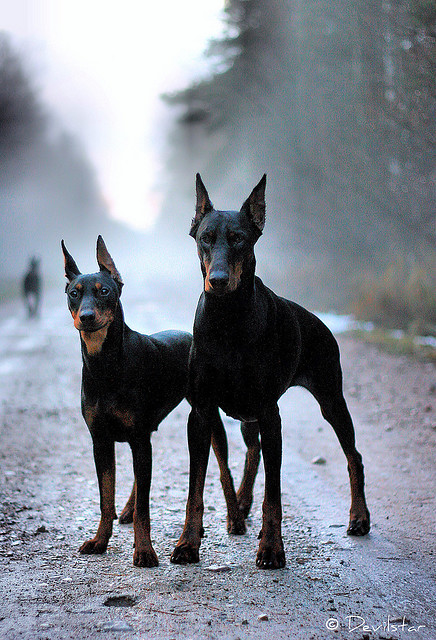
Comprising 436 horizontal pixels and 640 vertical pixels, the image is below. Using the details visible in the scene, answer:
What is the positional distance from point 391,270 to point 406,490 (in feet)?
37.3

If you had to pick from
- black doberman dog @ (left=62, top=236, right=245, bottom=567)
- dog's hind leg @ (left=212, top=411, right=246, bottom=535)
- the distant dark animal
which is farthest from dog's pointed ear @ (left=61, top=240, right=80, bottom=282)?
the distant dark animal

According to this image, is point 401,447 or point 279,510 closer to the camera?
point 279,510

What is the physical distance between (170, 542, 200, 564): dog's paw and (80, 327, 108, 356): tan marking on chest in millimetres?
1196

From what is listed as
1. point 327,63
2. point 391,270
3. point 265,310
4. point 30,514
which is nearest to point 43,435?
point 30,514

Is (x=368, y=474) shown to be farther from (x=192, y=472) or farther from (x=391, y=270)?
(x=391, y=270)

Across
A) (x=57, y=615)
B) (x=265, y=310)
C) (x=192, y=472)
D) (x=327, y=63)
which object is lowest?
(x=57, y=615)

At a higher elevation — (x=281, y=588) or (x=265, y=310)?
(x=265, y=310)

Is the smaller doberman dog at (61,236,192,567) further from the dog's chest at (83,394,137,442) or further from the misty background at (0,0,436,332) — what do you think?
the misty background at (0,0,436,332)

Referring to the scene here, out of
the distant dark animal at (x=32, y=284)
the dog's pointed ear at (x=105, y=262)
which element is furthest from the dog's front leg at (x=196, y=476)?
the distant dark animal at (x=32, y=284)

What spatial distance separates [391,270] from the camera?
1594 cm

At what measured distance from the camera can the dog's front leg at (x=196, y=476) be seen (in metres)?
3.78


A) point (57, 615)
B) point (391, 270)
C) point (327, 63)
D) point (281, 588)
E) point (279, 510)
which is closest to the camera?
point (57, 615)

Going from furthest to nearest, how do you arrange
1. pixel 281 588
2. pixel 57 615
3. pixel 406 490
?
pixel 406 490 → pixel 281 588 → pixel 57 615

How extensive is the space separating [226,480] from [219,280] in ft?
Result: 5.00
